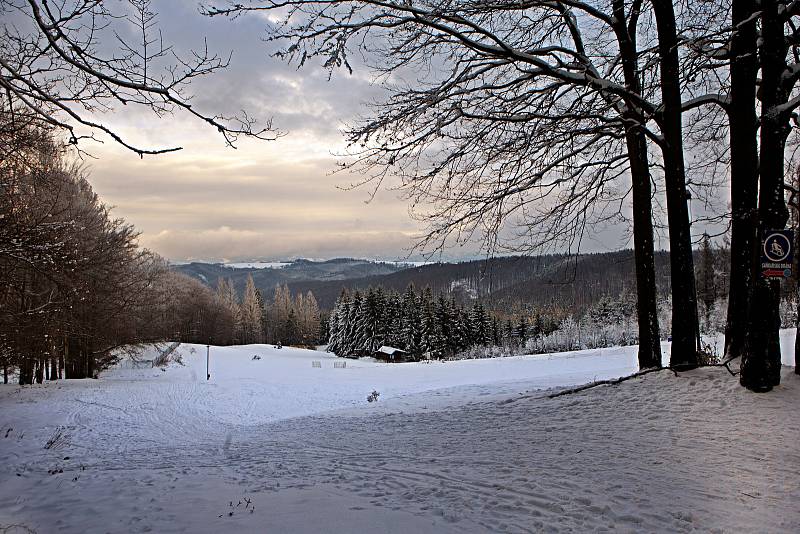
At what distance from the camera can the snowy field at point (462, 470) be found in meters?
3.91

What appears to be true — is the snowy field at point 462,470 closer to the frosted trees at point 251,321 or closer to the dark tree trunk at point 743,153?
the dark tree trunk at point 743,153

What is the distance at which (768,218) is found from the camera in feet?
20.2

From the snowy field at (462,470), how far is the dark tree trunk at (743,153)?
1.48 m

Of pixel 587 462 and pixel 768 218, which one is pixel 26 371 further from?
pixel 768 218

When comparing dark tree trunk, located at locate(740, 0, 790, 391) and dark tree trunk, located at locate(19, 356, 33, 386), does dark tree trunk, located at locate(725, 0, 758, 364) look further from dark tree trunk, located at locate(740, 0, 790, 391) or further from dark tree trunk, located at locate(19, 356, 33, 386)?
dark tree trunk, located at locate(19, 356, 33, 386)

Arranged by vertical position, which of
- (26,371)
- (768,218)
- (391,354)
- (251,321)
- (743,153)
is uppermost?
(743,153)

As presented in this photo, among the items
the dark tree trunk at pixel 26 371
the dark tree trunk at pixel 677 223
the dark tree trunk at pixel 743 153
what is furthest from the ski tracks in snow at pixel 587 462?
the dark tree trunk at pixel 26 371

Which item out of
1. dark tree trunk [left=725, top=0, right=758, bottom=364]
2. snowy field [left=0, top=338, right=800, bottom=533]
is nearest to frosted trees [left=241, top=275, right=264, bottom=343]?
snowy field [left=0, top=338, right=800, bottom=533]

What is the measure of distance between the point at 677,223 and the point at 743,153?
1338mm

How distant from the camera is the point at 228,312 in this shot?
255 feet

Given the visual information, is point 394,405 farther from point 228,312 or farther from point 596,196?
point 228,312

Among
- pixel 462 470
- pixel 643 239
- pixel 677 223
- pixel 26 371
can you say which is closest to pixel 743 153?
pixel 677 223

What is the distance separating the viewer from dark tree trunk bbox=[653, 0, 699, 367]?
7.64 metres

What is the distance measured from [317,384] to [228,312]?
58.4 metres
